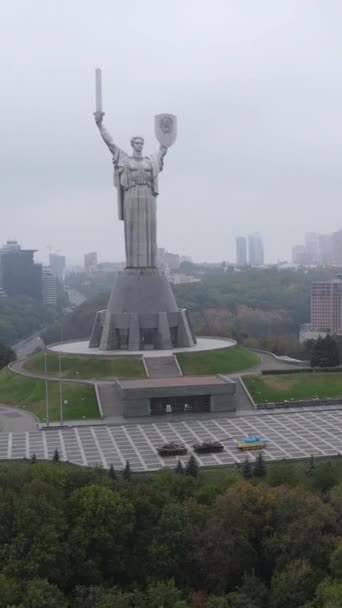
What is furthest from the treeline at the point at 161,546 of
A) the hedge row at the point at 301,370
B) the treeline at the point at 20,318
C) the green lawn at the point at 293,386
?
the treeline at the point at 20,318

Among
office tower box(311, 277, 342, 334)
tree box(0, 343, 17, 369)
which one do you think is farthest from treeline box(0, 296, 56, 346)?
office tower box(311, 277, 342, 334)

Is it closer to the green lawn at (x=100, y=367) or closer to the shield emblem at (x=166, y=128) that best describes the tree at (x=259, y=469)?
the green lawn at (x=100, y=367)

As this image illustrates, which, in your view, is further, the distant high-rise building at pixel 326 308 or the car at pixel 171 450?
the distant high-rise building at pixel 326 308

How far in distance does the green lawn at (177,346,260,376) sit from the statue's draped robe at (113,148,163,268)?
641 centimetres

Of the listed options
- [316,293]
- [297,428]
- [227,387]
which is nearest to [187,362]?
[227,387]

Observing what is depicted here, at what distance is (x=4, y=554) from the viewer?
1532cm

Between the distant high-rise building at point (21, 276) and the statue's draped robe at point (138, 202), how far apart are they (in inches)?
3317

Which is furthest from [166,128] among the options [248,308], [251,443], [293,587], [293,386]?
[248,308]

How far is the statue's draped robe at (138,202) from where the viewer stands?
3881 centimetres

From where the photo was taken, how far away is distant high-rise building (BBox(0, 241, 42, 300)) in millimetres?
122250

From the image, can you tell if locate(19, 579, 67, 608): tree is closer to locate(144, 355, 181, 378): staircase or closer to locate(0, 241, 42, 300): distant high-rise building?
locate(144, 355, 181, 378): staircase

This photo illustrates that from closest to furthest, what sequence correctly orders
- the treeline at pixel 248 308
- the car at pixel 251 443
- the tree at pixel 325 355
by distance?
the car at pixel 251 443 < the tree at pixel 325 355 < the treeline at pixel 248 308

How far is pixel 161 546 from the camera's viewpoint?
16.2 m

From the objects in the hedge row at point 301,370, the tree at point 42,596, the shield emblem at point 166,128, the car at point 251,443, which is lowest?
the tree at point 42,596
